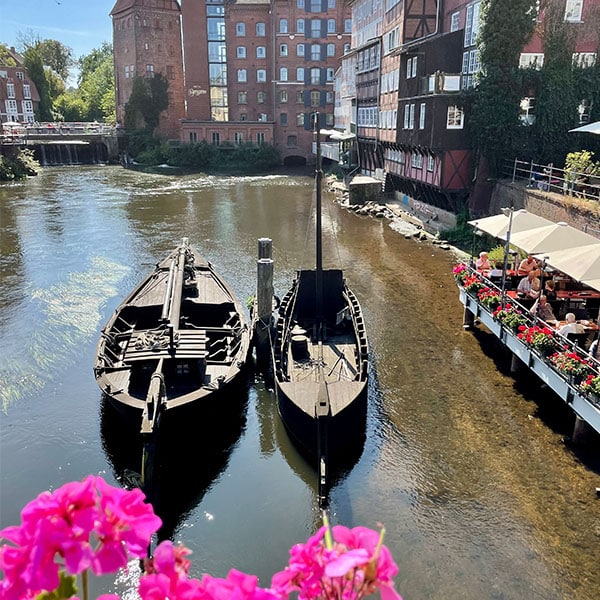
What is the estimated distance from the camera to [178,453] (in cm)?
1312

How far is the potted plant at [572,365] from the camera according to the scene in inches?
484

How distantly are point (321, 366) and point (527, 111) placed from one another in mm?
22240

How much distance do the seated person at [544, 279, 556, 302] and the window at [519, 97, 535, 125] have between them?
15401 mm

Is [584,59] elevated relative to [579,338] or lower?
elevated

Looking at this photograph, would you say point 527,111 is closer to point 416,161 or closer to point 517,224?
point 416,161

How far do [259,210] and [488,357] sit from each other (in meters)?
28.3

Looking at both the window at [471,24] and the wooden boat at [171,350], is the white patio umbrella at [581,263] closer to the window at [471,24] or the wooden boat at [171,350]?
the wooden boat at [171,350]

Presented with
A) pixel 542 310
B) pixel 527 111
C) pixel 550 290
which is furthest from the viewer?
pixel 527 111

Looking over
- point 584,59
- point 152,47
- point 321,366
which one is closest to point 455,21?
point 584,59

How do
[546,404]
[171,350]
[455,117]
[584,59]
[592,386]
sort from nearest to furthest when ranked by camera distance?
[592,386], [171,350], [546,404], [584,59], [455,117]

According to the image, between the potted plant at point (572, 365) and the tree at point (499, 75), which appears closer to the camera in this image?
the potted plant at point (572, 365)

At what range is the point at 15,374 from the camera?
1695 centimetres

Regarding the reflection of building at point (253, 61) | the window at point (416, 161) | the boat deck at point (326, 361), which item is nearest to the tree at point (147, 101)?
the reflection of building at point (253, 61)

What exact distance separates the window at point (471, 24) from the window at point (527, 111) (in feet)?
13.5
